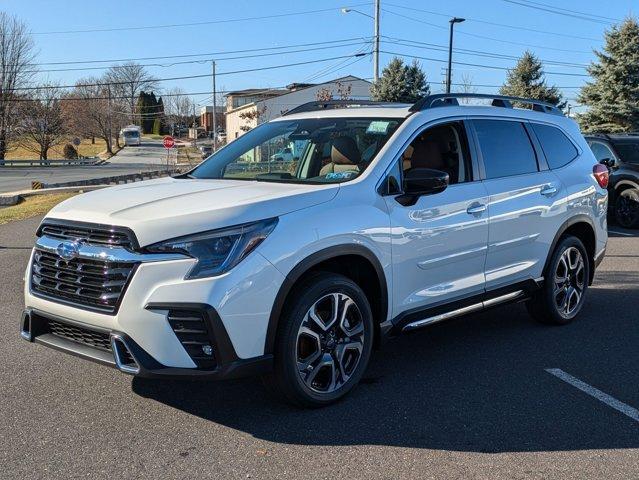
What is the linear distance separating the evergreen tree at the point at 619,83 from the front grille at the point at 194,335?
2916 cm

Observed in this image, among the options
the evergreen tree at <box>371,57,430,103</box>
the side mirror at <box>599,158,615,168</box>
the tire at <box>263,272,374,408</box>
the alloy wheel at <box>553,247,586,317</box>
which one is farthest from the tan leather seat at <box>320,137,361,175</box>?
the evergreen tree at <box>371,57,430,103</box>

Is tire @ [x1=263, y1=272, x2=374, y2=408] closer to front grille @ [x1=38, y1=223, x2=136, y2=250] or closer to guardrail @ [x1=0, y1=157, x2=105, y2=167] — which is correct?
front grille @ [x1=38, y1=223, x2=136, y2=250]

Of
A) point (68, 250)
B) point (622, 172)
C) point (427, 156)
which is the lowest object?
point (622, 172)

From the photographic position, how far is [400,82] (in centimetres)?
3572

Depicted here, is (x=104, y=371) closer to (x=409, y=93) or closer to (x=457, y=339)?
(x=457, y=339)

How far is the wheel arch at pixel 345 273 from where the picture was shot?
138 inches

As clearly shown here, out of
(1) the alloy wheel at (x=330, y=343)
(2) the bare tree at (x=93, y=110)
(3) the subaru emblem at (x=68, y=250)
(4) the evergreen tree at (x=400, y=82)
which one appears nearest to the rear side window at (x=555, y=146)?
(1) the alloy wheel at (x=330, y=343)

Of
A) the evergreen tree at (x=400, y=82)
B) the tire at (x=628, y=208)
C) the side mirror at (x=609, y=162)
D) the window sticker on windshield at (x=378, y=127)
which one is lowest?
the tire at (x=628, y=208)

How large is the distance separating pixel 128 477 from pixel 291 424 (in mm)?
978

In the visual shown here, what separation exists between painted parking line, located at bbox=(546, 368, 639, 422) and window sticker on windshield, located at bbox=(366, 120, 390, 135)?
2.11 m

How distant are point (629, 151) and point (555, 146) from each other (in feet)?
26.0

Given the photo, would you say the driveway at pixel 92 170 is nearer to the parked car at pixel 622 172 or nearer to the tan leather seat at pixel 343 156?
the parked car at pixel 622 172

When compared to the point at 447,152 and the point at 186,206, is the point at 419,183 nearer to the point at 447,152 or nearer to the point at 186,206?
the point at 447,152

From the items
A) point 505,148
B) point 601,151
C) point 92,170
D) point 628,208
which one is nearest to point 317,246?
point 505,148
